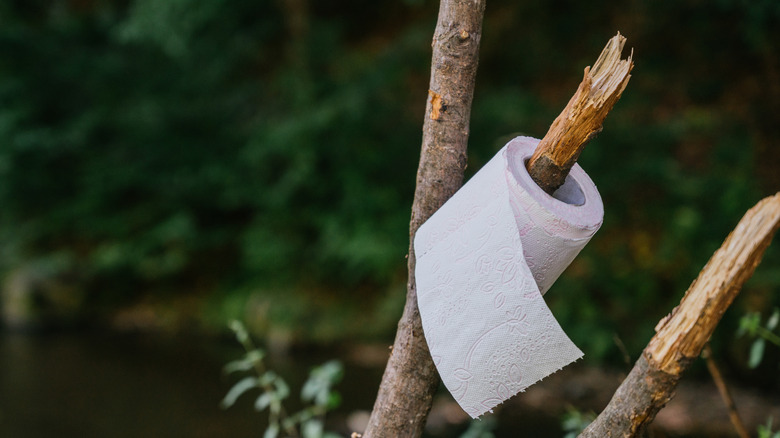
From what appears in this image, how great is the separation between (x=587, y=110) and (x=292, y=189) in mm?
4235

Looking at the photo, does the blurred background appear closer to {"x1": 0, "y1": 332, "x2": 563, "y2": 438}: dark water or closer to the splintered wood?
{"x1": 0, "y1": 332, "x2": 563, "y2": 438}: dark water

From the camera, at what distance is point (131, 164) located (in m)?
5.71

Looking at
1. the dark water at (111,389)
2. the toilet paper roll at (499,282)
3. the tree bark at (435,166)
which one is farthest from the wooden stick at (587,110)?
the dark water at (111,389)

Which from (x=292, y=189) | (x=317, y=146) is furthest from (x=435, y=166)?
(x=292, y=189)

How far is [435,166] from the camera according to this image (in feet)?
3.86

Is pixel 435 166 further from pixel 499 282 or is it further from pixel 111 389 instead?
pixel 111 389

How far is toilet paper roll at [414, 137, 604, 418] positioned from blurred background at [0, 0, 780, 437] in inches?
113

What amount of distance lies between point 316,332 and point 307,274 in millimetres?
555

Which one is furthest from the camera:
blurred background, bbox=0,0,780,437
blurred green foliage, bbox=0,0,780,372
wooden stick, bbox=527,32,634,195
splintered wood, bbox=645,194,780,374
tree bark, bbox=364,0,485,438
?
blurred green foliage, bbox=0,0,780,372

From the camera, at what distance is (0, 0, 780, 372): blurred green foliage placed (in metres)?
4.62

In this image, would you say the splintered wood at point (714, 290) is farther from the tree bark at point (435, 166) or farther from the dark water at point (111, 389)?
the dark water at point (111, 389)

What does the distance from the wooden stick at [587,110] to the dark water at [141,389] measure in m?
2.95

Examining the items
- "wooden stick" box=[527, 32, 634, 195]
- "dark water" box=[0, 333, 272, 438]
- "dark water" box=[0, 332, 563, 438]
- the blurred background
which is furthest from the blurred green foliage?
"wooden stick" box=[527, 32, 634, 195]

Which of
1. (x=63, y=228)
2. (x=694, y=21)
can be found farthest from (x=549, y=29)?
(x=63, y=228)
